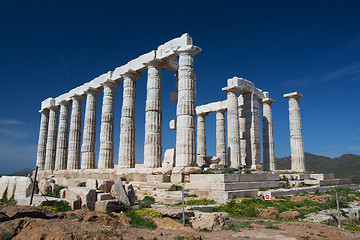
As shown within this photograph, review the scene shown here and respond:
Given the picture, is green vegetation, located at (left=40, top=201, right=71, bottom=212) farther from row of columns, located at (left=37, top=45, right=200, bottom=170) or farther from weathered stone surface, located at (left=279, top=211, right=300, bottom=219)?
row of columns, located at (left=37, top=45, right=200, bottom=170)

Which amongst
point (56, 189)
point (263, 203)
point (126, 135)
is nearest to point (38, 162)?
point (126, 135)

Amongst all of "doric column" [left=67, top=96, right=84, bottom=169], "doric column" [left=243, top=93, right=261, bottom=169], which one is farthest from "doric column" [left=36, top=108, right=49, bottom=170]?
"doric column" [left=243, top=93, right=261, bottom=169]

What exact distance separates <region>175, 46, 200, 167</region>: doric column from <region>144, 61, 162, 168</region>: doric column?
280cm

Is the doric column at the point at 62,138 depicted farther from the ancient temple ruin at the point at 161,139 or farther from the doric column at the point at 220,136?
the doric column at the point at 220,136

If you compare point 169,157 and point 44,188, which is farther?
point 169,157

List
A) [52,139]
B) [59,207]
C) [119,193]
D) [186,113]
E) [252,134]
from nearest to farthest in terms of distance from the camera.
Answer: [59,207] < [119,193] < [186,113] < [252,134] < [52,139]

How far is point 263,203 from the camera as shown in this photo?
45.3 ft

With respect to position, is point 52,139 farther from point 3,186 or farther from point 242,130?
point 242,130

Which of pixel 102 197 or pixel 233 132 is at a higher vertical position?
pixel 233 132

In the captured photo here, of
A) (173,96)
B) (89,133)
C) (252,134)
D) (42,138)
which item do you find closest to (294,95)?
(252,134)

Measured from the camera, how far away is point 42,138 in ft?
125

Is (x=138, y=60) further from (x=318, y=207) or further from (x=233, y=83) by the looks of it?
(x=318, y=207)

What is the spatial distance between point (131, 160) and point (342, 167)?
243 ft

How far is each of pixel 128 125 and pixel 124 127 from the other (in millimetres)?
381
